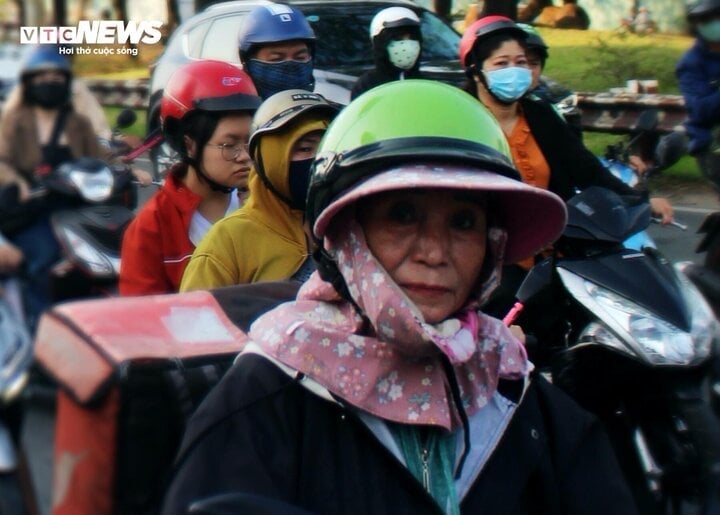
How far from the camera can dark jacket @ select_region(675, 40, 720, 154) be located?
7.43 m

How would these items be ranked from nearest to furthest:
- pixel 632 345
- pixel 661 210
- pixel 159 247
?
pixel 632 345 → pixel 159 247 → pixel 661 210

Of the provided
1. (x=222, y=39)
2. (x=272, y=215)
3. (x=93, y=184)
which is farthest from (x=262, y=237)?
(x=222, y=39)

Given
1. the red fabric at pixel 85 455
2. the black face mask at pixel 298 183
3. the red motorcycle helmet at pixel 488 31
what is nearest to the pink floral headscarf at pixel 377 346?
the red fabric at pixel 85 455

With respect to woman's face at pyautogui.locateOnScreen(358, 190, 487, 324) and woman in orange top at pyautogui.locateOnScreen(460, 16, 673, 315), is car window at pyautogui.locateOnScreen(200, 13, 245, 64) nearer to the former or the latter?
woman in orange top at pyautogui.locateOnScreen(460, 16, 673, 315)

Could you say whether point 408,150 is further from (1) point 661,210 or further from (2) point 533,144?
(1) point 661,210

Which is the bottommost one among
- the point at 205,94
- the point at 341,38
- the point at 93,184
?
the point at 341,38

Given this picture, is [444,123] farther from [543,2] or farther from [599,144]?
[543,2]

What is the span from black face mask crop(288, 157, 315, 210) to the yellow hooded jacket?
0.02m

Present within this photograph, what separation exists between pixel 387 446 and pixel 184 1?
65.8 ft

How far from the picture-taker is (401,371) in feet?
7.38

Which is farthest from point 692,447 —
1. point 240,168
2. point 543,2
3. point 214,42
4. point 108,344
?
point 543,2

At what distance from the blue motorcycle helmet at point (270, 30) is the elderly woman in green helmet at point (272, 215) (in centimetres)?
218

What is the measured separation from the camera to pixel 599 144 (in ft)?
48.8

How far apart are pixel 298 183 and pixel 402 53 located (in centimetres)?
492
